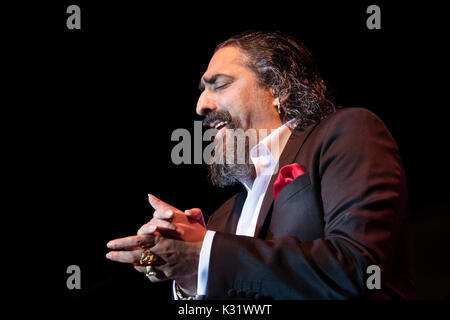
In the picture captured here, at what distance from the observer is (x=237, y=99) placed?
7.63 feet

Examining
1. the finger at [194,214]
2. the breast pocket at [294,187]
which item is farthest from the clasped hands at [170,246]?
the breast pocket at [294,187]

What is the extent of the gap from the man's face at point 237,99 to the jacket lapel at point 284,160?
1.13 ft

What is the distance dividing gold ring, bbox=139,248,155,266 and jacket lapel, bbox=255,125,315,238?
0.48 metres

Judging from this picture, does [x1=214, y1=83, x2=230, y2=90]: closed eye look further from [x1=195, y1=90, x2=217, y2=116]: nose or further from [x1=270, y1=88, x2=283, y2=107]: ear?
[x1=270, y1=88, x2=283, y2=107]: ear

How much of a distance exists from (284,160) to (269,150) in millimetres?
293

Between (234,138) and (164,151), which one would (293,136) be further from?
(164,151)

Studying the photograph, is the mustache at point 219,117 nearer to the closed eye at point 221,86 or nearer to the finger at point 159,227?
the closed eye at point 221,86

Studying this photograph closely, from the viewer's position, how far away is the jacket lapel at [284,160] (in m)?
1.77

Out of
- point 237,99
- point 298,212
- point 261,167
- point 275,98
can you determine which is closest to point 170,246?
point 298,212

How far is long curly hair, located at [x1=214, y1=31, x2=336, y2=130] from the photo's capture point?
2.32 meters

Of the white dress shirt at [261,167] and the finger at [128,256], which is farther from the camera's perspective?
the white dress shirt at [261,167]

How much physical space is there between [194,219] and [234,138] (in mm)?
659

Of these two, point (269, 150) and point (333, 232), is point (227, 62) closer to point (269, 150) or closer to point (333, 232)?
point (269, 150)

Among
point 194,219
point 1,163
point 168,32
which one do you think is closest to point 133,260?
point 194,219
